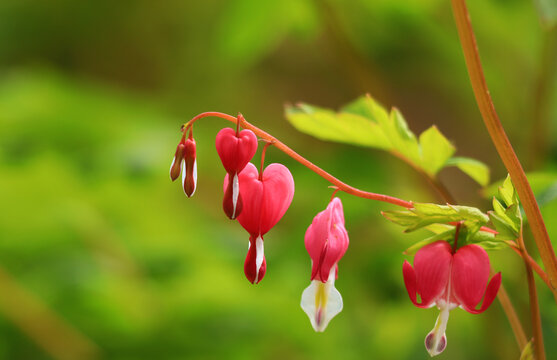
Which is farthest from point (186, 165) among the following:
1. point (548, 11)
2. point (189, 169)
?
point (548, 11)

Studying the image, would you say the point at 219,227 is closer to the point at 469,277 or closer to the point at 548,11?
the point at 548,11

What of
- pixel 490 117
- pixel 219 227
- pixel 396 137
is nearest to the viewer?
pixel 490 117

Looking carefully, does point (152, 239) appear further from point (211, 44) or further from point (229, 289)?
point (211, 44)

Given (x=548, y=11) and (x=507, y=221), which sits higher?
(x=548, y=11)

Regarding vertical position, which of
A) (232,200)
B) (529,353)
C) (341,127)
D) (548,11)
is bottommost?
(529,353)

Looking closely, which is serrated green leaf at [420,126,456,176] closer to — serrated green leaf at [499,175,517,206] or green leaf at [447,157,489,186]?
green leaf at [447,157,489,186]

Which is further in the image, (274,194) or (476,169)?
(476,169)
